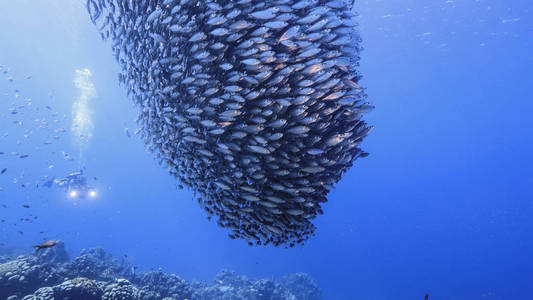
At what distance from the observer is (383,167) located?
322ft

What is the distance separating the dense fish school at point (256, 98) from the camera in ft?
15.5

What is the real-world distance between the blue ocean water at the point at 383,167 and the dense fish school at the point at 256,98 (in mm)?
27554

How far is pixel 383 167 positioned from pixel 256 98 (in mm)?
100534

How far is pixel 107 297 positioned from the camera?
8406 millimetres

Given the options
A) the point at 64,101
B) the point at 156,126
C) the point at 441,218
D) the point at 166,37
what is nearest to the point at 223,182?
the point at 156,126

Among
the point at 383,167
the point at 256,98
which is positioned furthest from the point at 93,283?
the point at 383,167

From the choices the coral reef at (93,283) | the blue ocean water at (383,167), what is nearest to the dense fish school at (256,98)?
the coral reef at (93,283)

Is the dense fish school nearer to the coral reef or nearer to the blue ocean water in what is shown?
the coral reef

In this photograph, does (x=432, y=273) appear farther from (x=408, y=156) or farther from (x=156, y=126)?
(x=156, y=126)

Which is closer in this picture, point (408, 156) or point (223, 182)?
point (223, 182)

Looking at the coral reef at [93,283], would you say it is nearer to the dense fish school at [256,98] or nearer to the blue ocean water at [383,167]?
the dense fish school at [256,98]

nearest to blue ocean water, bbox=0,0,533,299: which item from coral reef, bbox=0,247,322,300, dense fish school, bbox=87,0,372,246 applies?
coral reef, bbox=0,247,322,300

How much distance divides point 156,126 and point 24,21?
7241cm

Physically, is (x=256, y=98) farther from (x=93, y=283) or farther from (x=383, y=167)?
(x=383, y=167)
